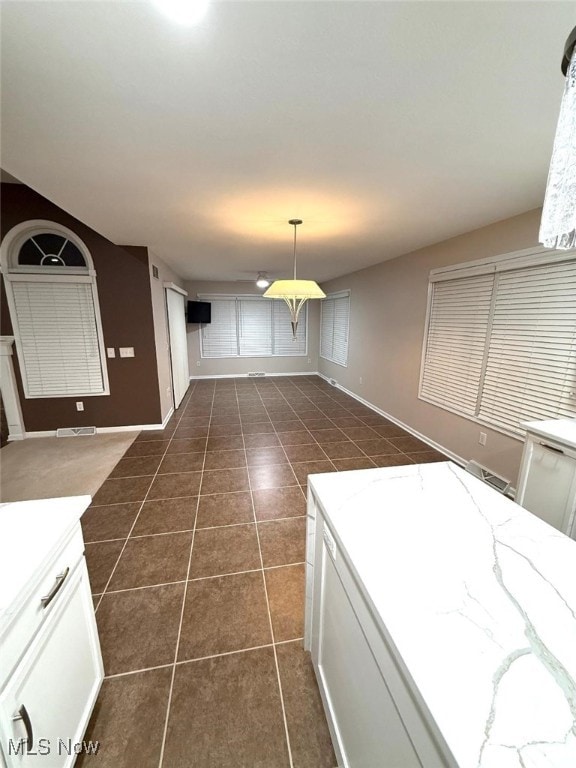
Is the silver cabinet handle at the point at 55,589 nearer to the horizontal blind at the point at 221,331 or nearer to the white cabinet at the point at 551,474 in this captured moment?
the white cabinet at the point at 551,474

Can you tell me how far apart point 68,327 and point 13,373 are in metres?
0.85

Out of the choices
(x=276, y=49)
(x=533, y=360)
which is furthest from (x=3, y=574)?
(x=533, y=360)

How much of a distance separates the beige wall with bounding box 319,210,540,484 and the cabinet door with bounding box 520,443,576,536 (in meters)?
0.92

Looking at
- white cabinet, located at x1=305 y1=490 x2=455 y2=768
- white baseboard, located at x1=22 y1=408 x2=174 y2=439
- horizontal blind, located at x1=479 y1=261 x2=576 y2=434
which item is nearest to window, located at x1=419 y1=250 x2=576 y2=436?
horizontal blind, located at x1=479 y1=261 x2=576 y2=434

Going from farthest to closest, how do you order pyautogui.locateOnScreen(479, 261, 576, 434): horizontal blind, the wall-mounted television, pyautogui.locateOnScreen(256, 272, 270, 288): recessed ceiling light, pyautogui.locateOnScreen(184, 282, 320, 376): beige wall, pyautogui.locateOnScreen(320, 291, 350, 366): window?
pyautogui.locateOnScreen(184, 282, 320, 376): beige wall
the wall-mounted television
pyautogui.locateOnScreen(320, 291, 350, 366): window
pyautogui.locateOnScreen(256, 272, 270, 288): recessed ceiling light
pyautogui.locateOnScreen(479, 261, 576, 434): horizontal blind

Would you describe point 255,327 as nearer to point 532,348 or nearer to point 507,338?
point 507,338

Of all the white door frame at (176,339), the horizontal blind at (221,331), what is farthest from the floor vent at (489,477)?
the horizontal blind at (221,331)

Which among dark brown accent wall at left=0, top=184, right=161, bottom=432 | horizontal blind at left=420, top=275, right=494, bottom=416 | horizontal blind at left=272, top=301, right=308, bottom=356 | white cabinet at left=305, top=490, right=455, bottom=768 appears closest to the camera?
white cabinet at left=305, top=490, right=455, bottom=768

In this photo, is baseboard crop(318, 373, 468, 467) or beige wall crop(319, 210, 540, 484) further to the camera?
baseboard crop(318, 373, 468, 467)

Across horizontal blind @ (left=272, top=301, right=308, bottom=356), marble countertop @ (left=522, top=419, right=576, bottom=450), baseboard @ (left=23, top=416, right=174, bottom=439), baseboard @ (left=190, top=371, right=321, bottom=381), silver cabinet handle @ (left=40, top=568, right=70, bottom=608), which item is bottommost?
baseboard @ (left=23, top=416, right=174, bottom=439)

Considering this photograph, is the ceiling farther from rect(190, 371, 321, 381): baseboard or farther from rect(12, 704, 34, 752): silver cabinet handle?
rect(190, 371, 321, 381): baseboard

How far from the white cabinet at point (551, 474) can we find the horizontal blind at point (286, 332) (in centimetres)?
609

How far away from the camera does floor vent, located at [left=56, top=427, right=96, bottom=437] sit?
3898 mm

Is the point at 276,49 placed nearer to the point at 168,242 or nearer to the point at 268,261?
the point at 168,242
